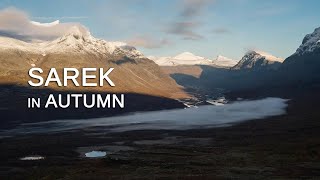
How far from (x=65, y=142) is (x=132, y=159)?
62282 mm

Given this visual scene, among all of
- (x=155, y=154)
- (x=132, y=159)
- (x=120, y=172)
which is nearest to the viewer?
(x=120, y=172)

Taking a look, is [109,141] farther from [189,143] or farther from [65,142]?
[189,143]

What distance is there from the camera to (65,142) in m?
189

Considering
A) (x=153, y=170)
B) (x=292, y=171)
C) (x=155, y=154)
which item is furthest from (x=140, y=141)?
(x=292, y=171)

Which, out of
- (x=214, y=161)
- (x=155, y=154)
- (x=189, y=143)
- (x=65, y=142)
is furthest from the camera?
(x=65, y=142)

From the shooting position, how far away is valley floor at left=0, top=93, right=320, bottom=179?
340 feet

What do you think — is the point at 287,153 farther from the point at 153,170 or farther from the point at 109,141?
the point at 109,141

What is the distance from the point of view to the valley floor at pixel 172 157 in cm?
10350

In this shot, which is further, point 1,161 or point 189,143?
point 189,143

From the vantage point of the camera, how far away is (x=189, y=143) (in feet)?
581

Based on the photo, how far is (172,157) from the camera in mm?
135625

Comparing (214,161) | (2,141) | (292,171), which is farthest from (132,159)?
(2,141)

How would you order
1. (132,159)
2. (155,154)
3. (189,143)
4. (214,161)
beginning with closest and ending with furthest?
(214,161) → (132,159) → (155,154) → (189,143)

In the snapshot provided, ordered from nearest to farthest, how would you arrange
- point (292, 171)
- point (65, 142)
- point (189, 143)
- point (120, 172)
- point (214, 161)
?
point (292, 171)
point (120, 172)
point (214, 161)
point (189, 143)
point (65, 142)
